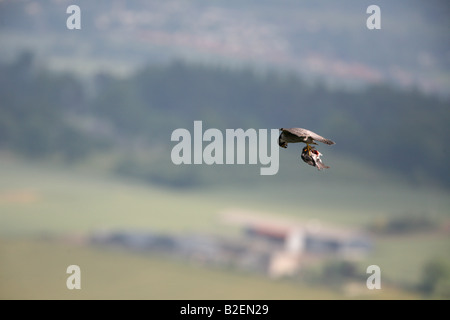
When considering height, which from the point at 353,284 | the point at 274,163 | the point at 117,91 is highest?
the point at 117,91

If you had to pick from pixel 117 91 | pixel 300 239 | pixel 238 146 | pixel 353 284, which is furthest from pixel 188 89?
pixel 353 284

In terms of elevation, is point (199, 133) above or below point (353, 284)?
above

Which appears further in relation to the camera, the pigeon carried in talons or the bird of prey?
the pigeon carried in talons

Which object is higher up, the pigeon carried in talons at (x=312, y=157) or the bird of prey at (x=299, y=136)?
the bird of prey at (x=299, y=136)

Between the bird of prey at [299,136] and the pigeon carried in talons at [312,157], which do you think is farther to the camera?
the pigeon carried in talons at [312,157]

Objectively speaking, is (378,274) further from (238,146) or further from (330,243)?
(238,146)

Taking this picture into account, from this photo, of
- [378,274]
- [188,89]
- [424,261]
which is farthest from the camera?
[188,89]

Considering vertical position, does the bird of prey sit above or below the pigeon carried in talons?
above

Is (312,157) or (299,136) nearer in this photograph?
(299,136)

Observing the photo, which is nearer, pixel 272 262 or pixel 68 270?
pixel 68 270

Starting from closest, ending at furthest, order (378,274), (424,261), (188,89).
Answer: (378,274) < (424,261) < (188,89)
